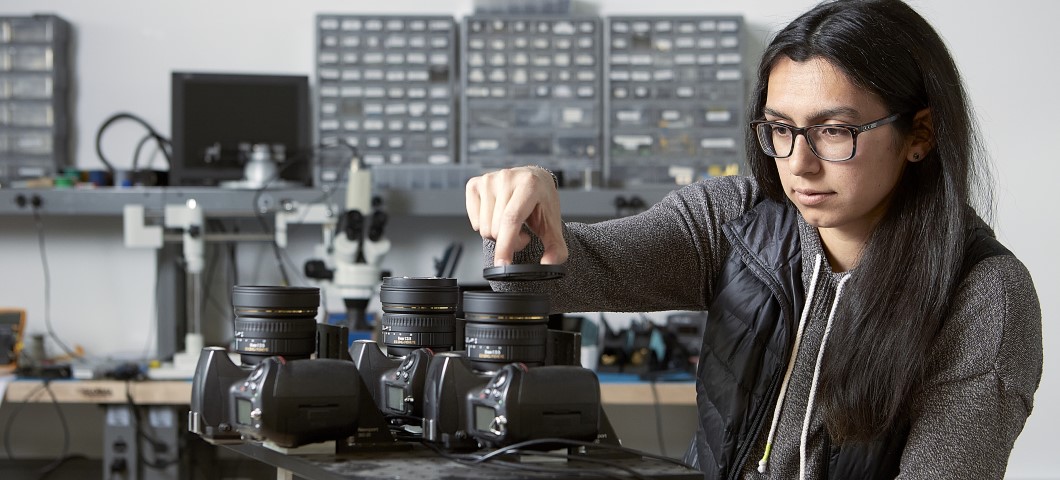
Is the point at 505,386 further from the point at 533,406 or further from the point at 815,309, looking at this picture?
the point at 815,309

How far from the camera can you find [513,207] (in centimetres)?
115

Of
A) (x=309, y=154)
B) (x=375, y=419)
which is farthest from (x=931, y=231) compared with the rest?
(x=309, y=154)

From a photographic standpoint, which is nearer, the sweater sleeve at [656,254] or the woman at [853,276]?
the woman at [853,276]

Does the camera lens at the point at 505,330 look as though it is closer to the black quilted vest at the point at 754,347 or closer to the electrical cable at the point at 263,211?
the black quilted vest at the point at 754,347

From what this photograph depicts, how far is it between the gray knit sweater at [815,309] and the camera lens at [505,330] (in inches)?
8.1

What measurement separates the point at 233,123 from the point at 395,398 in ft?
8.23

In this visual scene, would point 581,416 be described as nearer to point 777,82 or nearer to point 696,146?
point 777,82

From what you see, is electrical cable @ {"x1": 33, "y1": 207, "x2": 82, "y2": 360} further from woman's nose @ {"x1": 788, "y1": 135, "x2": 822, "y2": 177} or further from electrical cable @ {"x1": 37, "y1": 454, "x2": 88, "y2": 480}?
woman's nose @ {"x1": 788, "y1": 135, "x2": 822, "y2": 177}

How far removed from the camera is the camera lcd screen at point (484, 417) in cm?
93

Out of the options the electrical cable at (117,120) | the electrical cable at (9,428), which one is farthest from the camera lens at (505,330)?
the electrical cable at (9,428)

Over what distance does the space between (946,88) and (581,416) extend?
25.2 inches

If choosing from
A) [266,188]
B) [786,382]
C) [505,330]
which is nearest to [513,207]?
[505,330]

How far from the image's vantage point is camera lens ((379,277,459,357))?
1132 mm

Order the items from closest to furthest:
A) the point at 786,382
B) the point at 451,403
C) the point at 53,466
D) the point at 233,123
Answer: the point at 451,403, the point at 786,382, the point at 233,123, the point at 53,466
